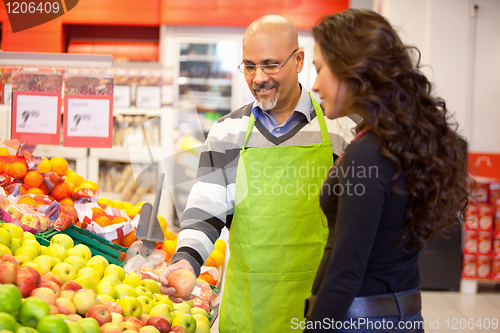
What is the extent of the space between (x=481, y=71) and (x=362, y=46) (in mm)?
3893

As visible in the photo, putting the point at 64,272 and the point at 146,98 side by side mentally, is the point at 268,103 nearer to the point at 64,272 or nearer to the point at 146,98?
the point at 146,98

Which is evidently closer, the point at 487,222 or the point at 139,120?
the point at 139,120

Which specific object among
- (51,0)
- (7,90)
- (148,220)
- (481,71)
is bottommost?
(148,220)

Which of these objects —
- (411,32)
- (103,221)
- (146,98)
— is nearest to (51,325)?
(103,221)

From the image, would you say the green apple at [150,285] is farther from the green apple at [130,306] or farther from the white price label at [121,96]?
the white price label at [121,96]

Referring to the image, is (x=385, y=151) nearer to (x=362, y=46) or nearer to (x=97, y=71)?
(x=362, y=46)

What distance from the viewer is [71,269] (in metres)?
1.36

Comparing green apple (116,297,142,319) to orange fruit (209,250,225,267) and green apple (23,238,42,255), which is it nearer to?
green apple (23,238,42,255)

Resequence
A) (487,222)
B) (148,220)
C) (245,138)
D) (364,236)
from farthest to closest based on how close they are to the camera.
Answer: (487,222) < (148,220) < (245,138) < (364,236)

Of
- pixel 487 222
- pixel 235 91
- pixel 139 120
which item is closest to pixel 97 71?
pixel 139 120

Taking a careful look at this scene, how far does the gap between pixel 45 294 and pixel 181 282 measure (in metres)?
0.34

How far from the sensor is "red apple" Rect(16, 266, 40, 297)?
1.07m

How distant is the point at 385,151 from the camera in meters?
0.95

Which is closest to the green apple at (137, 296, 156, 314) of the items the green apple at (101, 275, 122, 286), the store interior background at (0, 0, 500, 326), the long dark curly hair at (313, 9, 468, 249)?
the green apple at (101, 275, 122, 286)
